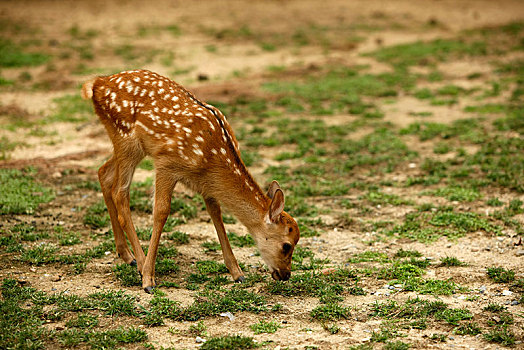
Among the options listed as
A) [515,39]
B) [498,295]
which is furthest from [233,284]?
[515,39]

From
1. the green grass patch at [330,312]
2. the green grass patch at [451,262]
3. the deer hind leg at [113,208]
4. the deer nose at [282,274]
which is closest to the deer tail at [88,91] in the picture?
the deer hind leg at [113,208]

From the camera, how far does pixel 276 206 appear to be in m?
6.04

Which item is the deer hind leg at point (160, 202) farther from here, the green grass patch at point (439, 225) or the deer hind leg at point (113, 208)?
the green grass patch at point (439, 225)

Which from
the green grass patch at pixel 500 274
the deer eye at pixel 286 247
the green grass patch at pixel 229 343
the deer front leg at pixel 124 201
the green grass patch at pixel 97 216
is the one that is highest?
the deer front leg at pixel 124 201

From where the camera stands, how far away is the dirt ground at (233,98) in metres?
5.76

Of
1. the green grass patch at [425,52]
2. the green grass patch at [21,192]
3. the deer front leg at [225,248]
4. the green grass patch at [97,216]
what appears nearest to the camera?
the deer front leg at [225,248]

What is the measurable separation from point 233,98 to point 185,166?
706 centimetres

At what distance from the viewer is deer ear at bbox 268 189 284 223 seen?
595 centimetres

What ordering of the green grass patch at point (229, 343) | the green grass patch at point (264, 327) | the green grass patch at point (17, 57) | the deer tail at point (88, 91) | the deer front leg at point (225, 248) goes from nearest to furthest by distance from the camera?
the green grass patch at point (229, 343) → the green grass patch at point (264, 327) → the deer front leg at point (225, 248) → the deer tail at point (88, 91) → the green grass patch at point (17, 57)

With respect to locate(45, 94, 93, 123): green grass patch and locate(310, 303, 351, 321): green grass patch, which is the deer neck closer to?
locate(310, 303, 351, 321): green grass patch

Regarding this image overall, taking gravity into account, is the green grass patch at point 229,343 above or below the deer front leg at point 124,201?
below

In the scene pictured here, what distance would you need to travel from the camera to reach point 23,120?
11320 mm

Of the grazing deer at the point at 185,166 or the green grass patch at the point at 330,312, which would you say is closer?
the green grass patch at the point at 330,312

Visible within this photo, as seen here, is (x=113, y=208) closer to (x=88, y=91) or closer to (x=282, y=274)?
(x=88, y=91)
